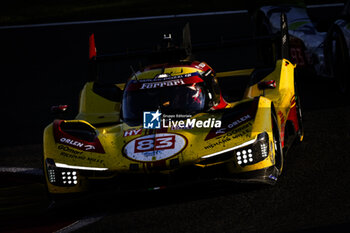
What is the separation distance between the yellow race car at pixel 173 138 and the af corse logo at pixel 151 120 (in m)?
0.01

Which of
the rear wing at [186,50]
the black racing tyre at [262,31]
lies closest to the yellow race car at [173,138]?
the rear wing at [186,50]

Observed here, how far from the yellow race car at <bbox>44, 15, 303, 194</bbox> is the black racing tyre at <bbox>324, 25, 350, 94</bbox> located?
2.48 metres

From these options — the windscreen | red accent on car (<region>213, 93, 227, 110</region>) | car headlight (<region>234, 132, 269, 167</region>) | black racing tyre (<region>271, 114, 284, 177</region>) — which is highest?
the windscreen

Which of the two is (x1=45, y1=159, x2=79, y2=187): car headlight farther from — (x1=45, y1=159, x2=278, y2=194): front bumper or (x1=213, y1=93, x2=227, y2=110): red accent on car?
(x1=213, y1=93, x2=227, y2=110): red accent on car

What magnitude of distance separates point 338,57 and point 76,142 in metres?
5.32

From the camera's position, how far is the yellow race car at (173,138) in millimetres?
7082

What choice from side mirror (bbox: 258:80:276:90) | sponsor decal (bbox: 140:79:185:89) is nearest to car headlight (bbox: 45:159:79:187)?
sponsor decal (bbox: 140:79:185:89)

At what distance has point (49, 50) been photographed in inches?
704

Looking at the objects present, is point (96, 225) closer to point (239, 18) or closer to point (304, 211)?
point (304, 211)

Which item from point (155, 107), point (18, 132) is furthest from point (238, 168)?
point (18, 132)

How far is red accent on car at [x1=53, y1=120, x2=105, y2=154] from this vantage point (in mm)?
7423

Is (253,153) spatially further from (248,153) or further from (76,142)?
(76,142)

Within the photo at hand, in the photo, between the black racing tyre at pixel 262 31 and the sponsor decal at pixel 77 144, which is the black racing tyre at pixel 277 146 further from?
the black racing tyre at pixel 262 31

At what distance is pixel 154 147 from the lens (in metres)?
7.24
